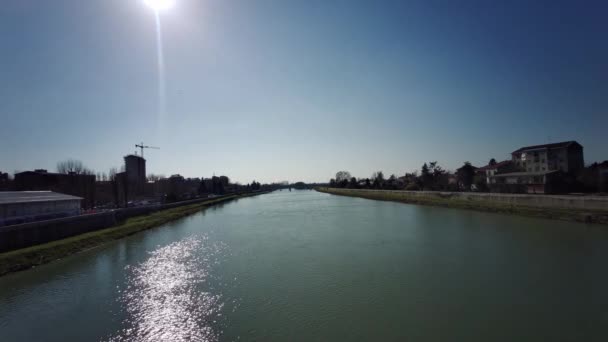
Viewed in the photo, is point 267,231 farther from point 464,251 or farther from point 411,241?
point 464,251

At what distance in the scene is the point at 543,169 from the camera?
43.3m

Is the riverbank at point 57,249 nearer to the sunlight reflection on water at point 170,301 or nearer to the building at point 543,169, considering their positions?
the sunlight reflection on water at point 170,301

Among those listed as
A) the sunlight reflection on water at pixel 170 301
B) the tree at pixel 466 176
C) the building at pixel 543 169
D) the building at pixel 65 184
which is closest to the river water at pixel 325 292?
the sunlight reflection on water at pixel 170 301

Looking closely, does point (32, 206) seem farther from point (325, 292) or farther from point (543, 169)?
point (543, 169)

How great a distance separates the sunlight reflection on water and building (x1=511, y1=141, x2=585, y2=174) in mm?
53071

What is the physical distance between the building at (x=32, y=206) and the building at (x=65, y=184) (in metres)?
12.7

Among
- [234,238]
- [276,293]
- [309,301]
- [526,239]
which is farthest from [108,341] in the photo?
[526,239]

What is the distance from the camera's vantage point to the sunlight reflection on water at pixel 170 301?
5849 millimetres

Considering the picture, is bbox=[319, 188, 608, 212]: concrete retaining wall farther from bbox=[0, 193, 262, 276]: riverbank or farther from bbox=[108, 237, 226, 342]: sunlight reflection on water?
bbox=[0, 193, 262, 276]: riverbank

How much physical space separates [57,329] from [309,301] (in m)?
6.04

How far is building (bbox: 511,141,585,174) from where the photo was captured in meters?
41.8

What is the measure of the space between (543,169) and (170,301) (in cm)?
5642

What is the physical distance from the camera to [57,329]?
20.2 feet

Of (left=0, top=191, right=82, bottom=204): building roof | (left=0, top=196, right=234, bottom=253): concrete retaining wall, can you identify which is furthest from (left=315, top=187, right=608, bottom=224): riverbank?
(left=0, top=191, right=82, bottom=204): building roof
